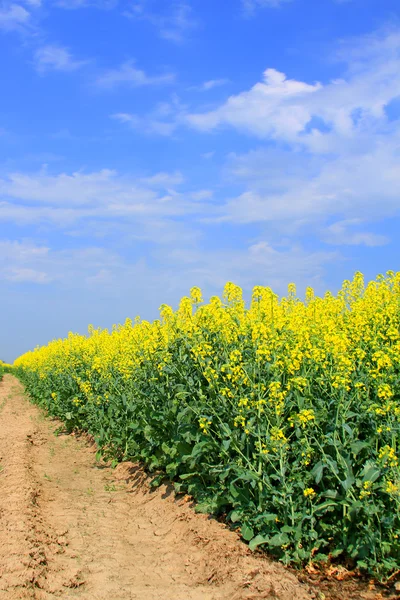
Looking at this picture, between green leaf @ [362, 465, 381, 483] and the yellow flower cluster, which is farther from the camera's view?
the yellow flower cluster

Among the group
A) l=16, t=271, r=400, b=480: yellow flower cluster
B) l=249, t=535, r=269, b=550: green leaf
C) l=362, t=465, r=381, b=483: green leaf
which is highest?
l=16, t=271, r=400, b=480: yellow flower cluster

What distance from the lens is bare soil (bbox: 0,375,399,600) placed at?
471 cm

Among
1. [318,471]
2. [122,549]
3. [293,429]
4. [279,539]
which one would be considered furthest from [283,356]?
[122,549]

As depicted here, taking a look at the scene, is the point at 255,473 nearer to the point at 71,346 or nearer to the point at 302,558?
the point at 302,558

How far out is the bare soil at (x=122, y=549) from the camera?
4.71 meters

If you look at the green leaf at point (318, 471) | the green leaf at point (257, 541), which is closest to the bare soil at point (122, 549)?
the green leaf at point (257, 541)

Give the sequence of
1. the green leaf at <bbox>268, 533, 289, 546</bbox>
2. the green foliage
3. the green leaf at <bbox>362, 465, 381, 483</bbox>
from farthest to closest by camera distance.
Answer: the green leaf at <bbox>268, 533, 289, 546</bbox>
the green foliage
the green leaf at <bbox>362, 465, 381, 483</bbox>

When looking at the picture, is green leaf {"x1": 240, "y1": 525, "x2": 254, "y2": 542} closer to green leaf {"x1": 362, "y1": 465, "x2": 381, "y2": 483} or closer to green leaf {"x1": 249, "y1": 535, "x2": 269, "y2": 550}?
green leaf {"x1": 249, "y1": 535, "x2": 269, "y2": 550}

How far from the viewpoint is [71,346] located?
52.4ft

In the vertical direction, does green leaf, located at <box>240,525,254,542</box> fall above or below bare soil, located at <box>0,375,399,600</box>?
above

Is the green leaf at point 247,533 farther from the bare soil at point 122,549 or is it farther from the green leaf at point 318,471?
the green leaf at point 318,471

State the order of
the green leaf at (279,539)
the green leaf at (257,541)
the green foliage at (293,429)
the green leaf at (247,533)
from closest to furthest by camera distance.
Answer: the green foliage at (293,429) → the green leaf at (279,539) → the green leaf at (257,541) → the green leaf at (247,533)

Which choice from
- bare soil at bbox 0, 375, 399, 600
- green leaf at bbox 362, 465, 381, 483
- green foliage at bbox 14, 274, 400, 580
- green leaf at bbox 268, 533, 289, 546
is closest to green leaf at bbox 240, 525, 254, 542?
green foliage at bbox 14, 274, 400, 580

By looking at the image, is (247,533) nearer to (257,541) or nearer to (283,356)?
(257,541)
